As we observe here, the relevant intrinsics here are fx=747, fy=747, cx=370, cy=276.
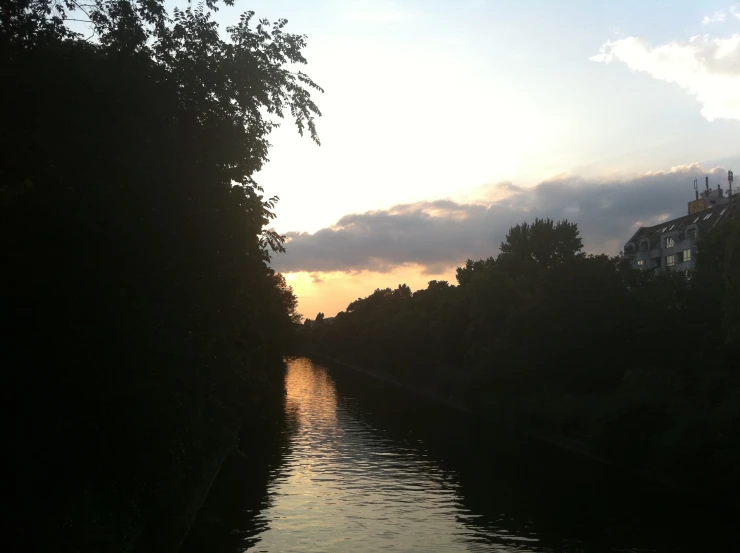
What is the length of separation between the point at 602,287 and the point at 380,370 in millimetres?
64646

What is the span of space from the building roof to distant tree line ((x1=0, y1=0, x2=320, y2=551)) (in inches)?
3144

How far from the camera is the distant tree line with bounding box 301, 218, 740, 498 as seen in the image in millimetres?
31844

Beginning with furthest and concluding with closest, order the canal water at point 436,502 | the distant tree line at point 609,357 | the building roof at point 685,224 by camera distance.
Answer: the building roof at point 685,224, the distant tree line at point 609,357, the canal water at point 436,502

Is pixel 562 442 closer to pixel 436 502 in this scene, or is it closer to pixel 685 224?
pixel 436 502

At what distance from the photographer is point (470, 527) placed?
88.6 ft

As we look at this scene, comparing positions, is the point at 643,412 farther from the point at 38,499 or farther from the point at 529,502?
the point at 38,499

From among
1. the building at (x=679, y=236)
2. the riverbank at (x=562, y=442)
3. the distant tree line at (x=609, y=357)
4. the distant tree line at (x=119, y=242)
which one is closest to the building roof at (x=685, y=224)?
the building at (x=679, y=236)

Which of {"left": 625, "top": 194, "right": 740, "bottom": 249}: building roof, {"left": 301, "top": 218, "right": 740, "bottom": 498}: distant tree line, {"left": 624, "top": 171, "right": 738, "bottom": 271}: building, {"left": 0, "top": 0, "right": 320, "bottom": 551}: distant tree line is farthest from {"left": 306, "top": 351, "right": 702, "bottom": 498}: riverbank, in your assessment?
{"left": 625, "top": 194, "right": 740, "bottom": 249}: building roof

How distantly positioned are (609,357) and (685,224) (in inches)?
2253

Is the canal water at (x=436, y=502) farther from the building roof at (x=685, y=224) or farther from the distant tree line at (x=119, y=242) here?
the building roof at (x=685, y=224)

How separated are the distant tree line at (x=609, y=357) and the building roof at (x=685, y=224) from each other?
74.1 ft

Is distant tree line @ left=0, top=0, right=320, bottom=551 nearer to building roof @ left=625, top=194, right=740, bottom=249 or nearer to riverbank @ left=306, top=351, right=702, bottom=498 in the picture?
riverbank @ left=306, top=351, right=702, bottom=498

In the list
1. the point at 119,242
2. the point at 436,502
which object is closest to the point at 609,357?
the point at 436,502

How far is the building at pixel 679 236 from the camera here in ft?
309
